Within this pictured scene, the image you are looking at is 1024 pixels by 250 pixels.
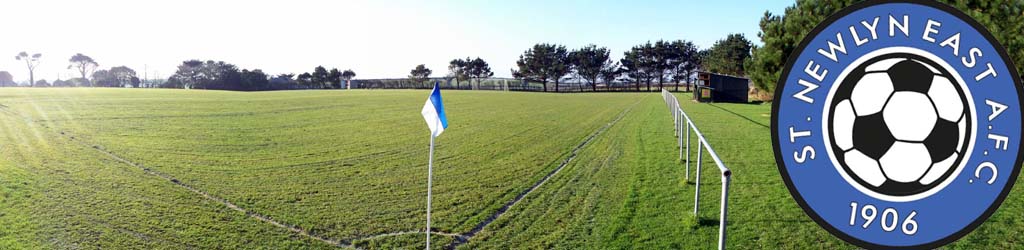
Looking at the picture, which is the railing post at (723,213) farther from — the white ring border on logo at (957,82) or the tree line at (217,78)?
the tree line at (217,78)

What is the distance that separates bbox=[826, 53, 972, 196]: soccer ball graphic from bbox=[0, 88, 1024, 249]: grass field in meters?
4.56

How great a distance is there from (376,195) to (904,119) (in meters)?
7.76

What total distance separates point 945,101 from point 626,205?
6483 millimetres

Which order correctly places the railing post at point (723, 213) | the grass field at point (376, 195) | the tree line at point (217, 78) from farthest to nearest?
the tree line at point (217, 78) → the grass field at point (376, 195) → the railing post at point (723, 213)

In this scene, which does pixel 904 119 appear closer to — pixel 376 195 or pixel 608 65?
pixel 376 195

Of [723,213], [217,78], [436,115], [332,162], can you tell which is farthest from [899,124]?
[217,78]

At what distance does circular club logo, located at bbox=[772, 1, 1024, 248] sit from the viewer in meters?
1.39

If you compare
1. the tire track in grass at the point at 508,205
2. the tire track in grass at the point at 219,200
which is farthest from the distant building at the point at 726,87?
the tire track in grass at the point at 219,200

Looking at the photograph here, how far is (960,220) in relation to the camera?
149cm

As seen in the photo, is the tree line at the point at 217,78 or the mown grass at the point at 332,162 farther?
the tree line at the point at 217,78

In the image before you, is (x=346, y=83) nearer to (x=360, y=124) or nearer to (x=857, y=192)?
(x=360, y=124)

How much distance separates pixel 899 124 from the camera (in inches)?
53.7

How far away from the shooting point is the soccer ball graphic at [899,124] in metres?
1.37

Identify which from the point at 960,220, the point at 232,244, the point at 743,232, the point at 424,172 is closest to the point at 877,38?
the point at 960,220
